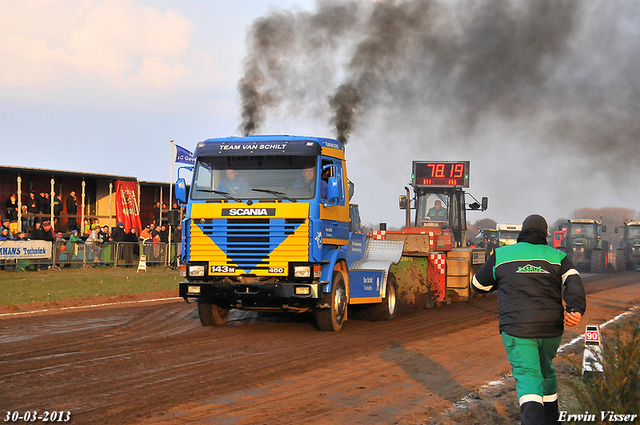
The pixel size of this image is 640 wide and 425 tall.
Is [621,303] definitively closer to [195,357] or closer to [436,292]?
[436,292]

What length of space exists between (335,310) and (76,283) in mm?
10852

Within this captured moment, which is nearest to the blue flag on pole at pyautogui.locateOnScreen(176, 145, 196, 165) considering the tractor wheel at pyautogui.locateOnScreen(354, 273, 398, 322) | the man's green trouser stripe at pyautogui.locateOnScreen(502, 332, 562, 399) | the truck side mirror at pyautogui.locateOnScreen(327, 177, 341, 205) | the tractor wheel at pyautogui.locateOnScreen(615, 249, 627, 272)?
the tractor wheel at pyautogui.locateOnScreen(354, 273, 398, 322)

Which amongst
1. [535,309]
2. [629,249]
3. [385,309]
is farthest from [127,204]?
[535,309]

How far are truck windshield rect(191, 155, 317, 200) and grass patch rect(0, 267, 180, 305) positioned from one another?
642cm

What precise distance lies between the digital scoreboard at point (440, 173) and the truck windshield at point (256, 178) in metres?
10.9

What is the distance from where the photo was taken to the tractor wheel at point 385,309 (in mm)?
13695

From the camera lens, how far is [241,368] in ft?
27.1

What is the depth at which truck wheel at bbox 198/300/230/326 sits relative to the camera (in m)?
12.1

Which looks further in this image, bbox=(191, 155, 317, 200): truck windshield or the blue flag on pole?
the blue flag on pole

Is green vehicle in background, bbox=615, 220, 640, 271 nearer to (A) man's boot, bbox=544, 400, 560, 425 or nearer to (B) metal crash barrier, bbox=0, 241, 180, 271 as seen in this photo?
(B) metal crash barrier, bbox=0, 241, 180, 271

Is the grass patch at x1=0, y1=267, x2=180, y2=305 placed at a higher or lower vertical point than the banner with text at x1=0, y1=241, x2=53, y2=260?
lower

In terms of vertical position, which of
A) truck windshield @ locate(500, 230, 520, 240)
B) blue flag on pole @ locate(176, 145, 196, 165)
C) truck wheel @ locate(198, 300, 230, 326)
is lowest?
truck wheel @ locate(198, 300, 230, 326)

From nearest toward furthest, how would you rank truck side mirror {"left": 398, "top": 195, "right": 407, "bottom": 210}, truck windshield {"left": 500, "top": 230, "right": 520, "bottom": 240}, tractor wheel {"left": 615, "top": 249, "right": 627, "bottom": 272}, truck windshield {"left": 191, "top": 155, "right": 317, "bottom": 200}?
truck windshield {"left": 191, "top": 155, "right": 317, "bottom": 200}, truck side mirror {"left": 398, "top": 195, "right": 407, "bottom": 210}, tractor wheel {"left": 615, "top": 249, "right": 627, "bottom": 272}, truck windshield {"left": 500, "top": 230, "right": 520, "bottom": 240}

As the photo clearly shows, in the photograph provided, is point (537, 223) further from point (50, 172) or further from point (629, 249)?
point (629, 249)
